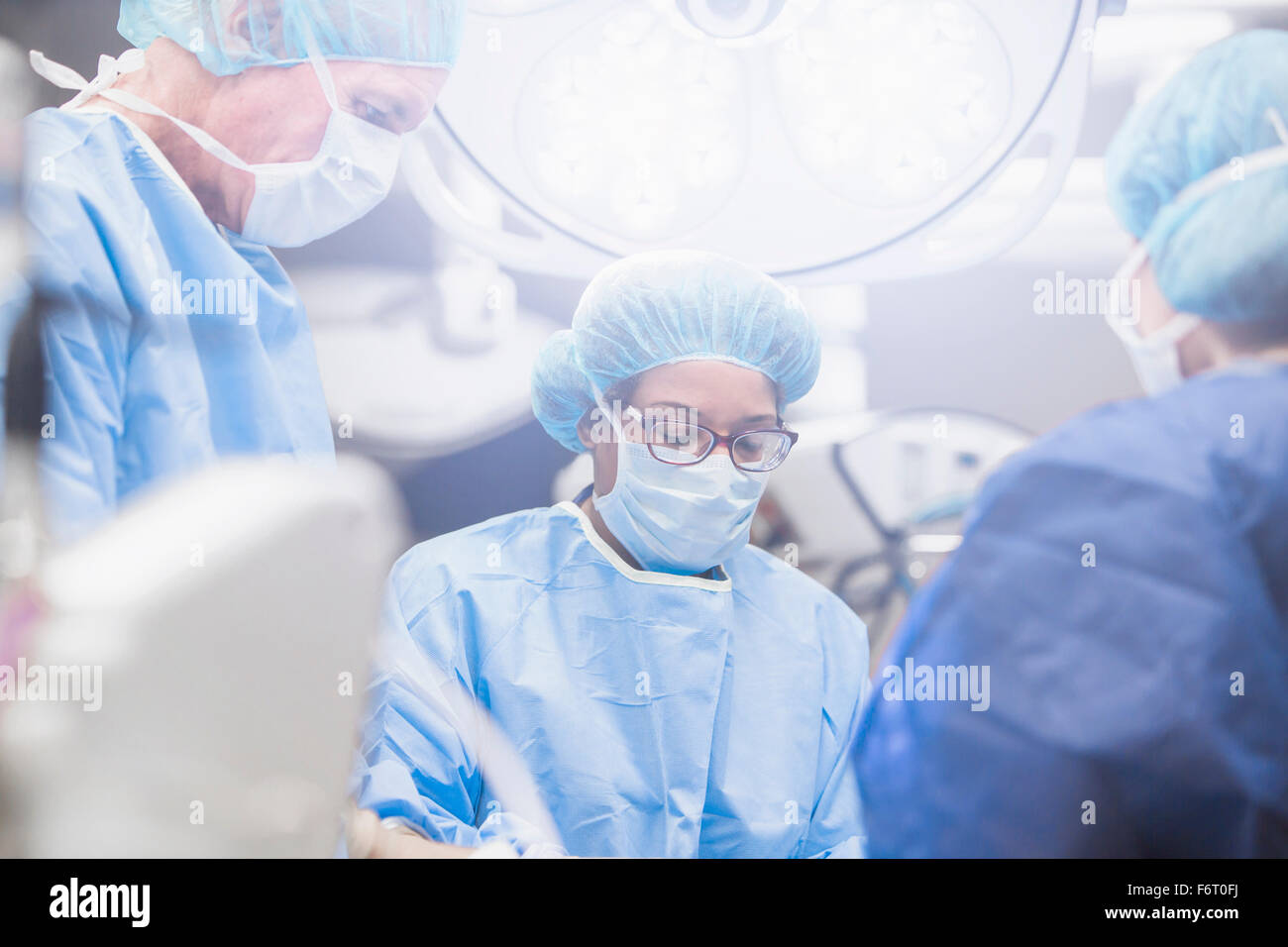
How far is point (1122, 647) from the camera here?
127cm

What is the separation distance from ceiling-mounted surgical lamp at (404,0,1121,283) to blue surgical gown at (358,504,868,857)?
491 mm

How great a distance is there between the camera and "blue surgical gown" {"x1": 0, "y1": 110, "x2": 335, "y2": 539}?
1.35 metres

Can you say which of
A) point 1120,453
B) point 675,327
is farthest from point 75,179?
point 1120,453

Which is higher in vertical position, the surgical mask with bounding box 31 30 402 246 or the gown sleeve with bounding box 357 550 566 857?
the surgical mask with bounding box 31 30 402 246

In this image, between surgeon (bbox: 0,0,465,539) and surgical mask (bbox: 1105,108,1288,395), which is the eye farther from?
surgical mask (bbox: 1105,108,1288,395)

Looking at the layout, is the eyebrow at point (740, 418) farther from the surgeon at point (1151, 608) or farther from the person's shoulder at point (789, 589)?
the surgeon at point (1151, 608)

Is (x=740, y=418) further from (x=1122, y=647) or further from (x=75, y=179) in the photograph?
(x=75, y=179)

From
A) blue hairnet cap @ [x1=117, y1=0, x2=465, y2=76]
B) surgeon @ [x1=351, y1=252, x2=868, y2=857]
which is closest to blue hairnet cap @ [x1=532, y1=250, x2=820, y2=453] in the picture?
surgeon @ [x1=351, y1=252, x2=868, y2=857]

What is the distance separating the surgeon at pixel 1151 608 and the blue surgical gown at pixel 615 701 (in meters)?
0.11

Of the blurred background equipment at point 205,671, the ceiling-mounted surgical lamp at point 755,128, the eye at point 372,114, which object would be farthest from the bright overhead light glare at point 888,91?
the blurred background equipment at point 205,671

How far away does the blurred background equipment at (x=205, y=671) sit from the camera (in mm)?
1205

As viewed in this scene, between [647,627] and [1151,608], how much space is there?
685mm

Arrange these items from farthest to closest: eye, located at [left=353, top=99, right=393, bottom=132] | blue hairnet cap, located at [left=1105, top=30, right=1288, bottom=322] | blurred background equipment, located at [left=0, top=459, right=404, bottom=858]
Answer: eye, located at [left=353, top=99, right=393, bottom=132] < blue hairnet cap, located at [left=1105, top=30, right=1288, bottom=322] < blurred background equipment, located at [left=0, top=459, right=404, bottom=858]
